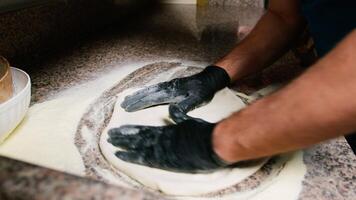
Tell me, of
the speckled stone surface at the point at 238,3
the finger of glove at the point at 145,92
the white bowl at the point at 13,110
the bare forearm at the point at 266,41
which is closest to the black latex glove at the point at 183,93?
the finger of glove at the point at 145,92

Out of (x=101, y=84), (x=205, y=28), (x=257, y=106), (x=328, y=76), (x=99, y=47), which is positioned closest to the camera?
(x=328, y=76)

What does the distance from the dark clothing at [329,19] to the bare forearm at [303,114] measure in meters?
0.36

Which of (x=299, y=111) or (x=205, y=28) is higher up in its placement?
(x=299, y=111)

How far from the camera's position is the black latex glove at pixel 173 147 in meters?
0.72

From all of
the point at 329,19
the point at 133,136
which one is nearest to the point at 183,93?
the point at 133,136

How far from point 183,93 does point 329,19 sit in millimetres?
445

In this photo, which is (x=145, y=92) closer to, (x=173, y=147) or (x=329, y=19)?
(x=173, y=147)

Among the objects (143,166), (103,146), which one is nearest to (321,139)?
(143,166)

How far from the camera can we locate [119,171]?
75 cm

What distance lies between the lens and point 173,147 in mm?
732

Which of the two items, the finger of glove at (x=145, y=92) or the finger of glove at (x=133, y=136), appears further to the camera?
the finger of glove at (x=145, y=92)

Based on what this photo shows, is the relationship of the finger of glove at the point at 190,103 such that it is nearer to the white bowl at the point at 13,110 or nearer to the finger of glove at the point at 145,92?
the finger of glove at the point at 145,92

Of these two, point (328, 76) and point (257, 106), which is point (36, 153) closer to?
point (257, 106)

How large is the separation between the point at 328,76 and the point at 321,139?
111 millimetres
